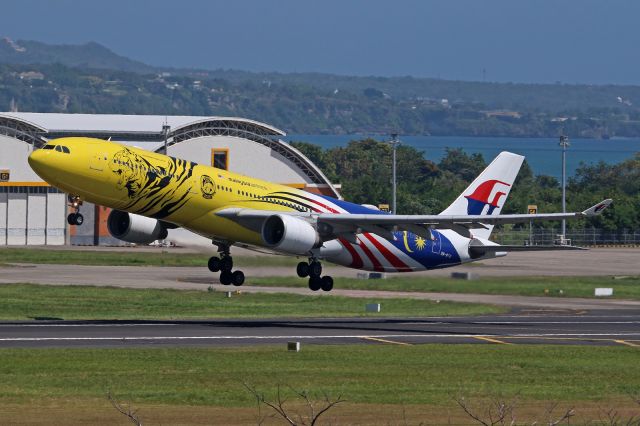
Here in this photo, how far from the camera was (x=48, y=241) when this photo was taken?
12625 cm

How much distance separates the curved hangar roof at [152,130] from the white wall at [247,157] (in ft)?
2.74

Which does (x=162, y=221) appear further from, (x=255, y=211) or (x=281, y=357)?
(x=281, y=357)

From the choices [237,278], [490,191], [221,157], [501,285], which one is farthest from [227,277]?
[221,157]

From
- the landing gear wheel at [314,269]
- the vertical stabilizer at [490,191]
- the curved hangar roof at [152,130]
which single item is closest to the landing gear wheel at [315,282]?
the landing gear wheel at [314,269]

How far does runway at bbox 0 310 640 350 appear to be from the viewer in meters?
54.5

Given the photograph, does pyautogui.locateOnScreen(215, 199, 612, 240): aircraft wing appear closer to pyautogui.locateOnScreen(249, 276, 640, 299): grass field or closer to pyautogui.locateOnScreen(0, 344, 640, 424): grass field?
pyautogui.locateOnScreen(0, 344, 640, 424): grass field

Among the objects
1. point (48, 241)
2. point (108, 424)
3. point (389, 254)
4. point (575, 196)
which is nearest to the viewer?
point (108, 424)

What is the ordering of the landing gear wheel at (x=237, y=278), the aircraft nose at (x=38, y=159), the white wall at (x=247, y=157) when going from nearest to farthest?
the aircraft nose at (x=38, y=159) < the landing gear wheel at (x=237, y=278) < the white wall at (x=247, y=157)

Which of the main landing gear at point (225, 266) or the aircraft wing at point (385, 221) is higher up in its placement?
the aircraft wing at point (385, 221)

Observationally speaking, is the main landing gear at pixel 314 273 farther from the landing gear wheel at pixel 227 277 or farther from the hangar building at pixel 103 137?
the hangar building at pixel 103 137

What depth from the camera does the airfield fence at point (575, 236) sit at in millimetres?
136000

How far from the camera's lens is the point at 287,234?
57.6m

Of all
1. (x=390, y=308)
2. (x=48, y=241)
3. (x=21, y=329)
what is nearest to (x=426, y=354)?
(x=21, y=329)

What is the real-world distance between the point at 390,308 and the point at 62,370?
33212 mm
